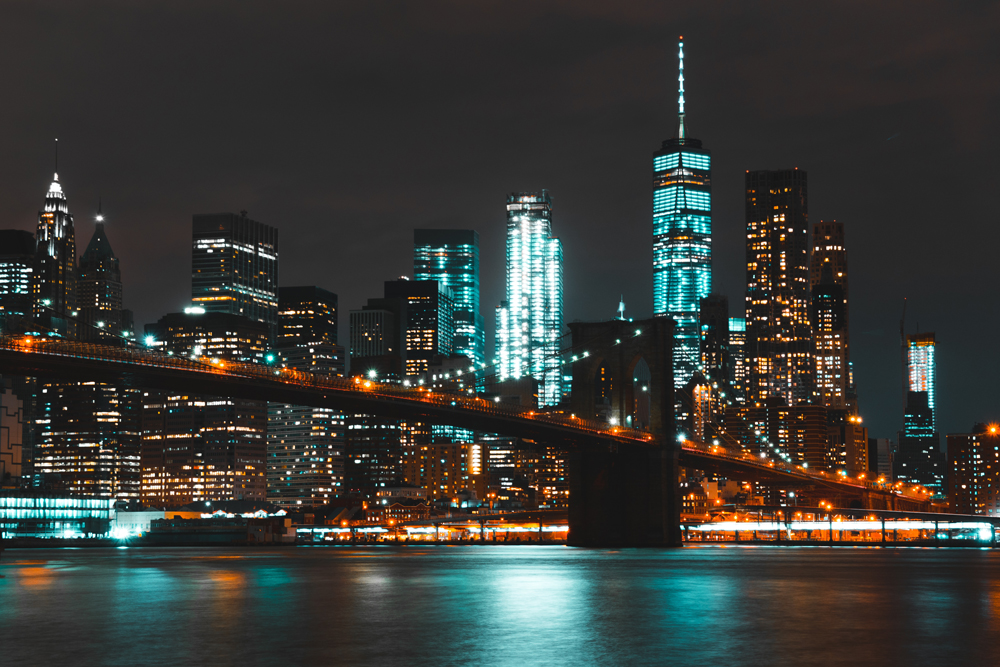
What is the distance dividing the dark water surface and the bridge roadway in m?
→ 14.4

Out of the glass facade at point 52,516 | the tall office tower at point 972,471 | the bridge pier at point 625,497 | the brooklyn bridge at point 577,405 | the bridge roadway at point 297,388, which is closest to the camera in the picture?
the bridge roadway at point 297,388

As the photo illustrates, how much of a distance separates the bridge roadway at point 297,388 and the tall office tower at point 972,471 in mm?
65876

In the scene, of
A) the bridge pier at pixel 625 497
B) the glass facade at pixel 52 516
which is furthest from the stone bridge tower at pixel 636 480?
the glass facade at pixel 52 516

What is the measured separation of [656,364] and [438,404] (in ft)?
69.5

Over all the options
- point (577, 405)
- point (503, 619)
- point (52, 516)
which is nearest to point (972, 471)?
point (577, 405)

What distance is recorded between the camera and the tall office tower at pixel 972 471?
14812 cm

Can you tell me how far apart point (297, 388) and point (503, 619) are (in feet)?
146

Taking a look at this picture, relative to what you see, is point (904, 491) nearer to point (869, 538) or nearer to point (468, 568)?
point (869, 538)

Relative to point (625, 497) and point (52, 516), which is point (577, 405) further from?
point (52, 516)

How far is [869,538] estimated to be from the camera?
13438cm

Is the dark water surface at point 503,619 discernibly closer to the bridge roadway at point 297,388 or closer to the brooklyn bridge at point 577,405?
the bridge roadway at point 297,388

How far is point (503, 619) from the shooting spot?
29.7 m

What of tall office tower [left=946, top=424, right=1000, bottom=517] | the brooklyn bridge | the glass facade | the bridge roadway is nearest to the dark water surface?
the bridge roadway

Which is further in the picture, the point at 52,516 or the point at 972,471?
the point at 972,471
